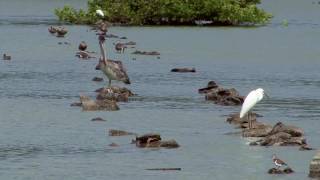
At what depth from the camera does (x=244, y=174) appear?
59.6 ft

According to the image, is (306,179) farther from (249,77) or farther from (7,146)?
(249,77)

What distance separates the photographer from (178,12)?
57.5 metres

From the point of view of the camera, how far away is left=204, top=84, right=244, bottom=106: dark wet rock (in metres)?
27.3

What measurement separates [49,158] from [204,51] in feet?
81.9

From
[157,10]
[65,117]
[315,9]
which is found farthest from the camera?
[315,9]

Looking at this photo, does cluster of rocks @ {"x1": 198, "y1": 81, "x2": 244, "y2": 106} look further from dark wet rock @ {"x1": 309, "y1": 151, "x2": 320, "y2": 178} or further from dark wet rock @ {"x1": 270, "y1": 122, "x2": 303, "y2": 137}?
dark wet rock @ {"x1": 309, "y1": 151, "x2": 320, "y2": 178}

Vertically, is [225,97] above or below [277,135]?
below

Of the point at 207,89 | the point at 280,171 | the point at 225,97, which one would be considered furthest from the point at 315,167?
the point at 207,89

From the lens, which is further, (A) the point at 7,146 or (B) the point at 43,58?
(B) the point at 43,58

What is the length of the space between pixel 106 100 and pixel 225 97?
290 cm

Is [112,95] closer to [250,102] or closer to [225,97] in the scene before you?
[225,97]

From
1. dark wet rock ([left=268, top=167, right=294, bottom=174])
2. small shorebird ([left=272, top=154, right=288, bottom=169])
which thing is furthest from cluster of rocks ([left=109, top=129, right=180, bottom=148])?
dark wet rock ([left=268, top=167, right=294, bottom=174])

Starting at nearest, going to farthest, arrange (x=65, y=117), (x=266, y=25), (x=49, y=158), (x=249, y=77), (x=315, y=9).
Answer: (x=49, y=158) < (x=65, y=117) < (x=249, y=77) < (x=266, y=25) < (x=315, y=9)

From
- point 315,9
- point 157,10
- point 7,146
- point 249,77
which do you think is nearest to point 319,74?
point 249,77
